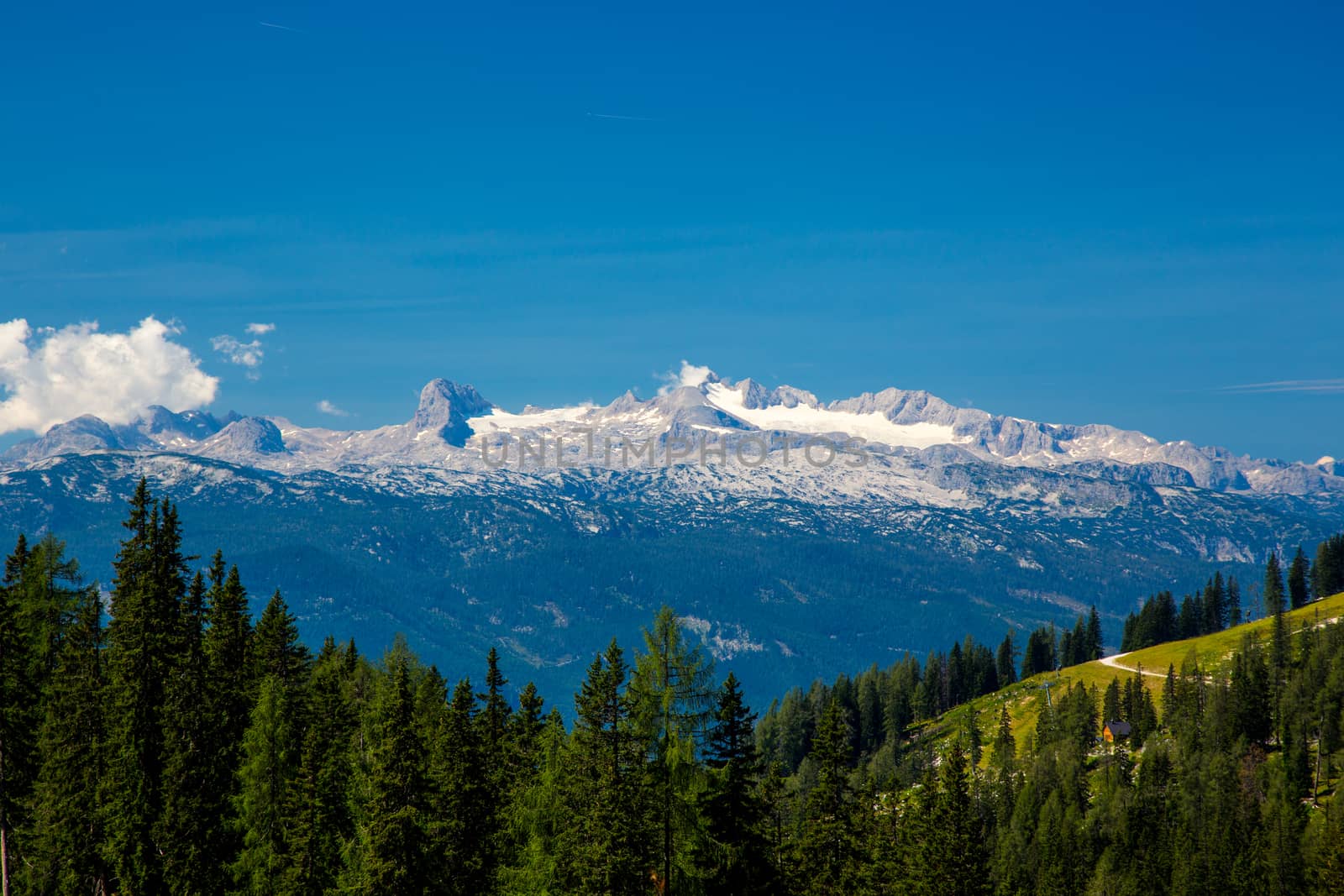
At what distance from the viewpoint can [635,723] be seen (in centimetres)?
4444

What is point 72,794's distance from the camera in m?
50.2

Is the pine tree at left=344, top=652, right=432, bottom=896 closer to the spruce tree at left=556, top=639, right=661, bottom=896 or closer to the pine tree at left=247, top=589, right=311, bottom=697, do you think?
the spruce tree at left=556, top=639, right=661, bottom=896

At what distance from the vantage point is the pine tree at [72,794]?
163ft

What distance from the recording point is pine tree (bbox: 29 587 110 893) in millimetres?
49812

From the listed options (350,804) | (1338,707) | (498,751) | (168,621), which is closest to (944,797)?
(498,751)

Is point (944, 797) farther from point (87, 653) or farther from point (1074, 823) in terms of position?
point (1074, 823)

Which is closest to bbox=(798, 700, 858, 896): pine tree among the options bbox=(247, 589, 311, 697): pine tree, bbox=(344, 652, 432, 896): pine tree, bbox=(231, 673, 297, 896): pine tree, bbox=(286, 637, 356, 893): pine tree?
bbox=(344, 652, 432, 896): pine tree

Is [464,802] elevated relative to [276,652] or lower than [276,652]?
lower

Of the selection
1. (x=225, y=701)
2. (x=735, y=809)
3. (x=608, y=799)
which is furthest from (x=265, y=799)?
(x=735, y=809)

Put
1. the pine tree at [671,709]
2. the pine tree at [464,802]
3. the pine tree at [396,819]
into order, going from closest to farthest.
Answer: the pine tree at [671,709] → the pine tree at [396,819] → the pine tree at [464,802]

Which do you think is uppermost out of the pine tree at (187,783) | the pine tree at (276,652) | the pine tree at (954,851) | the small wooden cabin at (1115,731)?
the pine tree at (276,652)

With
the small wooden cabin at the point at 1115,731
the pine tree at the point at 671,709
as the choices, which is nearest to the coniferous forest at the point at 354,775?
the pine tree at the point at 671,709

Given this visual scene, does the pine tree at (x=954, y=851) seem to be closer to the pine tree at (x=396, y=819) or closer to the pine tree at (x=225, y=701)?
the pine tree at (x=396, y=819)

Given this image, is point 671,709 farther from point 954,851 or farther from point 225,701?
point 954,851
